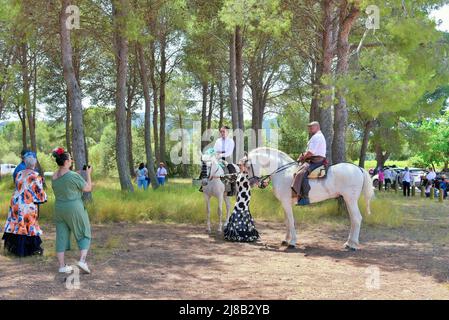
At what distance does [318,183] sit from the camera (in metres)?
11.1

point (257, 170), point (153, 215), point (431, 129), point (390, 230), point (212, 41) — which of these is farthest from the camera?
point (431, 129)

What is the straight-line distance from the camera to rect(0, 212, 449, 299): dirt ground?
6.97 meters

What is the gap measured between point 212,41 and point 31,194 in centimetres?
1903

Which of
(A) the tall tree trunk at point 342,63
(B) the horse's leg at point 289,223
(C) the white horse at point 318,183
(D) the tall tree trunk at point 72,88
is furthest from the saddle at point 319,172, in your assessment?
(D) the tall tree trunk at point 72,88

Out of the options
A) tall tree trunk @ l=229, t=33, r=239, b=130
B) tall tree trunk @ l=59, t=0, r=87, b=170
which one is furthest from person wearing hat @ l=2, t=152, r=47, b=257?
tall tree trunk @ l=229, t=33, r=239, b=130

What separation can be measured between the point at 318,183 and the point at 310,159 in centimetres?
53

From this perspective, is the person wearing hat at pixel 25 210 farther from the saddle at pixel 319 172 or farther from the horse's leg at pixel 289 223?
the saddle at pixel 319 172
